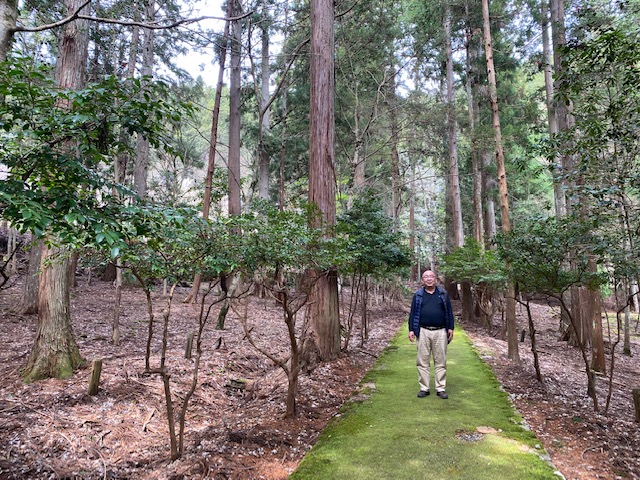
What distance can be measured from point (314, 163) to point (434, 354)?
12.1 ft

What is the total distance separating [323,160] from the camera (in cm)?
658

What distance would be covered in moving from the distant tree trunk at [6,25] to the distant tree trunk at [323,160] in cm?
414

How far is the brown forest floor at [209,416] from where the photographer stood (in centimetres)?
330

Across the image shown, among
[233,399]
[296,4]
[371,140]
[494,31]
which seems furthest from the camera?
[371,140]

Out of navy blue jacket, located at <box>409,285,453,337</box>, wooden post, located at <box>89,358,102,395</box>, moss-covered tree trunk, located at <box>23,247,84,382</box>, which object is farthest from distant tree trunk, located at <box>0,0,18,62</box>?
navy blue jacket, located at <box>409,285,453,337</box>

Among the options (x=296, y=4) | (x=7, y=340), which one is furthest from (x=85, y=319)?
(x=296, y=4)

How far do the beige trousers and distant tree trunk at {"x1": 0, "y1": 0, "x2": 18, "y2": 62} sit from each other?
16.6ft

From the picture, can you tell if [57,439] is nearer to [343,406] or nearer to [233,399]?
[233,399]

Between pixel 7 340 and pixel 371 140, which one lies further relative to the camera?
pixel 371 140

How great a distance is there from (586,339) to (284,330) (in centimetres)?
761

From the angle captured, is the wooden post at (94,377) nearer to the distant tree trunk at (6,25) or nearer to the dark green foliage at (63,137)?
the dark green foliage at (63,137)

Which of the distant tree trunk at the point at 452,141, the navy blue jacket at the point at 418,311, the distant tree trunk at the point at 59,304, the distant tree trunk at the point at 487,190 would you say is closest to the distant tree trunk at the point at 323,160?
the navy blue jacket at the point at 418,311

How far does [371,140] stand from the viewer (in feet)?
58.6

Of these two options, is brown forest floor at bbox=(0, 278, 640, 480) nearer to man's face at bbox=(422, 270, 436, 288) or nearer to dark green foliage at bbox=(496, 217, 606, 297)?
dark green foliage at bbox=(496, 217, 606, 297)
